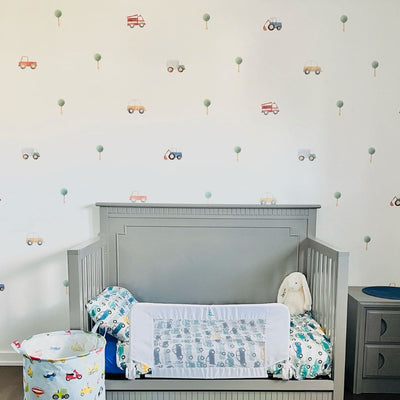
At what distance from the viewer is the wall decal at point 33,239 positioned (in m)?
2.46

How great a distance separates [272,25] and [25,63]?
4.85ft

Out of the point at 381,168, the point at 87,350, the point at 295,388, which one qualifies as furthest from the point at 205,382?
the point at 381,168

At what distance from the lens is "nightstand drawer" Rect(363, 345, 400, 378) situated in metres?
2.08

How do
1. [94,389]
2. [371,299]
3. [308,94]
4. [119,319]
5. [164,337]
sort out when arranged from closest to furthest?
1. [94,389]
2. [164,337]
3. [119,319]
4. [371,299]
5. [308,94]

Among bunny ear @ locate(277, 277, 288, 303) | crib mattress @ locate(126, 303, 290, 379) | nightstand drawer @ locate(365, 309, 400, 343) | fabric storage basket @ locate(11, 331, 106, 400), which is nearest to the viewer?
fabric storage basket @ locate(11, 331, 106, 400)

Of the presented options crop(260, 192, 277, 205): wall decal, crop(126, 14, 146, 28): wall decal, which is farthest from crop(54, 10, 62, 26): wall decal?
crop(260, 192, 277, 205): wall decal

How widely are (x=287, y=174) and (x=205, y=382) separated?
1261 millimetres

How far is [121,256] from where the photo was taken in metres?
2.43

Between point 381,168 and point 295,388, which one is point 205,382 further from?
point 381,168

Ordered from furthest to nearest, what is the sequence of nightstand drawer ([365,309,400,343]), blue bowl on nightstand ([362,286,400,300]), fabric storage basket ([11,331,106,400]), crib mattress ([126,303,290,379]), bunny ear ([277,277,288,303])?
bunny ear ([277,277,288,303]) → blue bowl on nightstand ([362,286,400,300]) → nightstand drawer ([365,309,400,343]) → crib mattress ([126,303,290,379]) → fabric storage basket ([11,331,106,400])

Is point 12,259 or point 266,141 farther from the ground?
point 266,141

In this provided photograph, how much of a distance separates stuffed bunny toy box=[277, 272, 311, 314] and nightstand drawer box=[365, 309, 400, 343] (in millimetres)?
320

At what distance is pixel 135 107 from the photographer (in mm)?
2379

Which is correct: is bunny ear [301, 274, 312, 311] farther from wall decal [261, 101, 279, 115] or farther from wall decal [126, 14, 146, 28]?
wall decal [126, 14, 146, 28]
